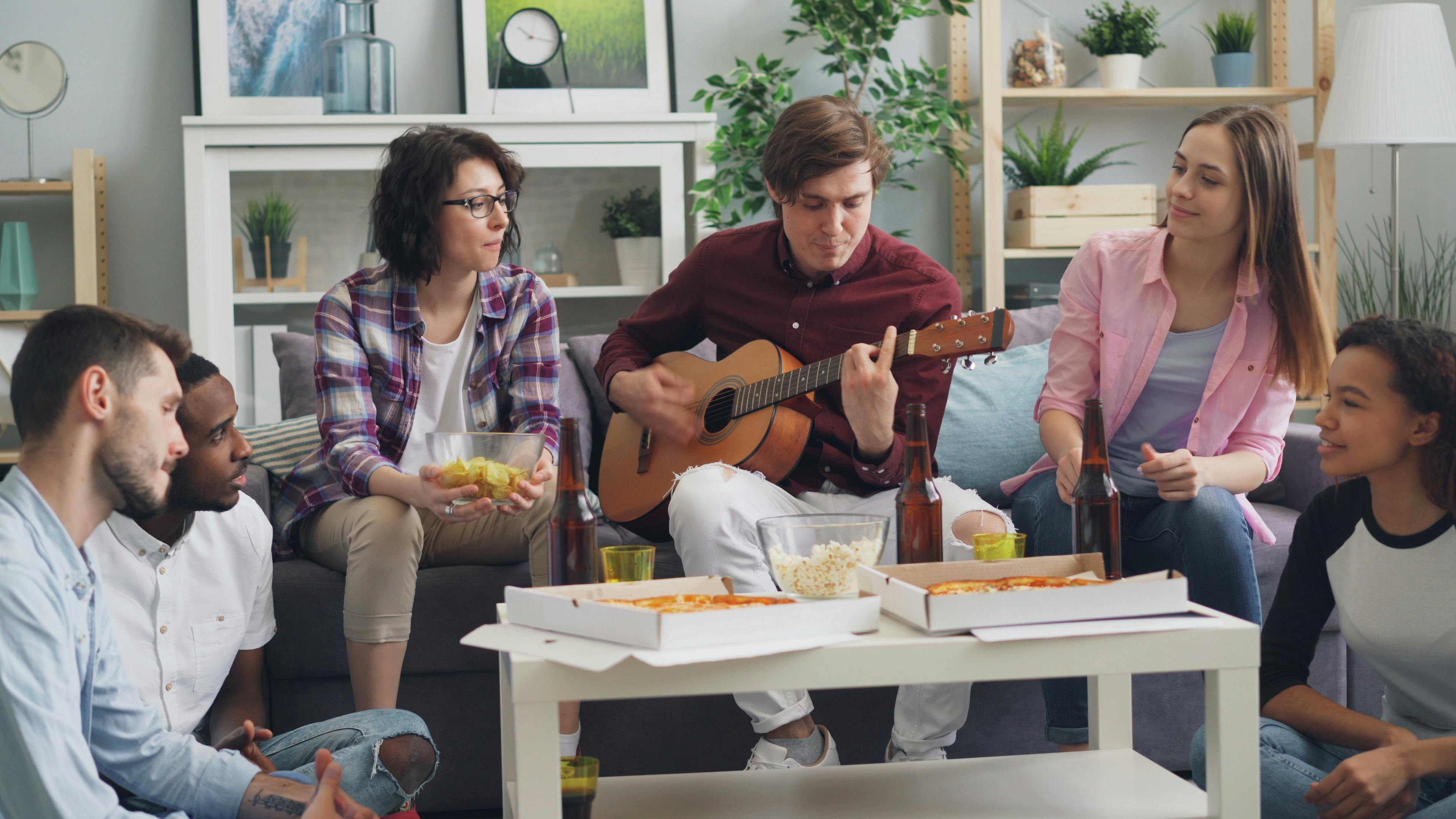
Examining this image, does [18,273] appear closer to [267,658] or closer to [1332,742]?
[267,658]

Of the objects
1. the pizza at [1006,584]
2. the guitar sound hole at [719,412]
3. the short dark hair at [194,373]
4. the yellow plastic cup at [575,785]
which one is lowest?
the yellow plastic cup at [575,785]

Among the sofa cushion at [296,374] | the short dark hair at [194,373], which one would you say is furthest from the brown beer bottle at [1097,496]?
the sofa cushion at [296,374]

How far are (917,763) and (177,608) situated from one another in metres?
0.93

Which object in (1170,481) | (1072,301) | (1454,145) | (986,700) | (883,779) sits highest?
(1454,145)

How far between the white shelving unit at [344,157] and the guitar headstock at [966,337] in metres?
1.59

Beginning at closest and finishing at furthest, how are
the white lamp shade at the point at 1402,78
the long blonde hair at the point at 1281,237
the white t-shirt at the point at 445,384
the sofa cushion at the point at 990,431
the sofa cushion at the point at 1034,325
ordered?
the long blonde hair at the point at 1281,237, the white t-shirt at the point at 445,384, the sofa cushion at the point at 990,431, the sofa cushion at the point at 1034,325, the white lamp shade at the point at 1402,78

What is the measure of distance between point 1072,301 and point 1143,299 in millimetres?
123

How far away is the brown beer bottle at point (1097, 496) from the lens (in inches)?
53.7

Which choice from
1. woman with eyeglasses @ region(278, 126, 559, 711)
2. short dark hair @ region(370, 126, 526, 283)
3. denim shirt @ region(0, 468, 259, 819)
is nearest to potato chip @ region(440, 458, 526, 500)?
woman with eyeglasses @ region(278, 126, 559, 711)

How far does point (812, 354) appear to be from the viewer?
2.11 m

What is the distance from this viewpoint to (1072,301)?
206cm

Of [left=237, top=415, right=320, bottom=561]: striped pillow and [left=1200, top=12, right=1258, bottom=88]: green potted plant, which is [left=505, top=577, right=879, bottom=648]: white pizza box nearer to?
[left=237, top=415, right=320, bottom=561]: striped pillow

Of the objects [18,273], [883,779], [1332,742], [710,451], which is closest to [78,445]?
[883,779]

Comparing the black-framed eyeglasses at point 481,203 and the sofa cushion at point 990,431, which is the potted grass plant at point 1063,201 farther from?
the black-framed eyeglasses at point 481,203
